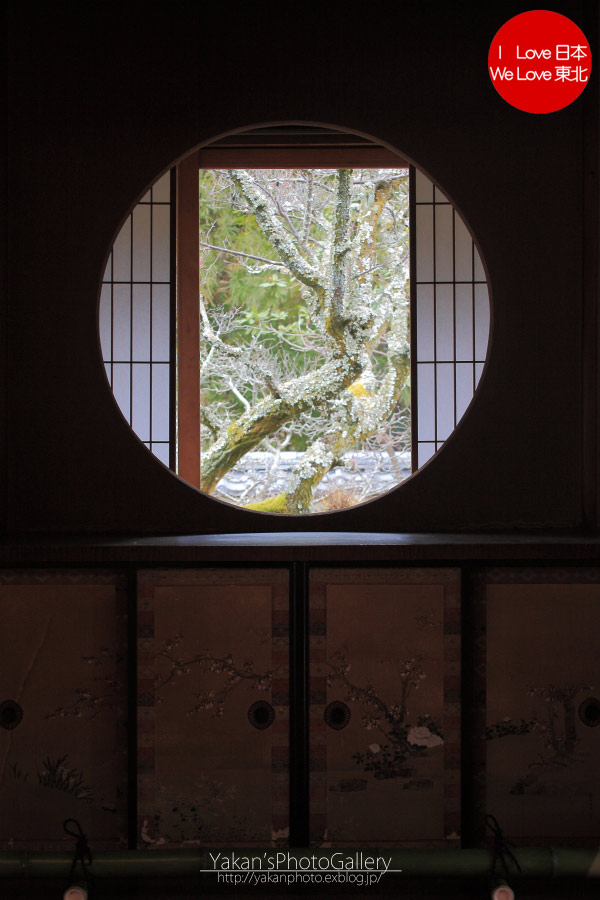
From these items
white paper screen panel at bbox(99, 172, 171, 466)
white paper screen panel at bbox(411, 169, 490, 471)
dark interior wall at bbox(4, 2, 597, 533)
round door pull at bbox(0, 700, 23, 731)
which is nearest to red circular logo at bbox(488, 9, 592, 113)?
dark interior wall at bbox(4, 2, 597, 533)

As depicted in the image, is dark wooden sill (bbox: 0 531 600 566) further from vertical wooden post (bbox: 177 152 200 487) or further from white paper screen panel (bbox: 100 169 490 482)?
vertical wooden post (bbox: 177 152 200 487)

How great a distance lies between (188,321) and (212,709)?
13.2 ft

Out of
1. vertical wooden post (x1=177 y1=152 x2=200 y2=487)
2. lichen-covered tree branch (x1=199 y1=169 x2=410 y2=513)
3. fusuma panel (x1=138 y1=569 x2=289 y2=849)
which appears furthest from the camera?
lichen-covered tree branch (x1=199 y1=169 x2=410 y2=513)

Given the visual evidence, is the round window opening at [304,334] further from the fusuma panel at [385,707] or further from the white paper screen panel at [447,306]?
the fusuma panel at [385,707]

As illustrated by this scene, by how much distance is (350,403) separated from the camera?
27.4 ft

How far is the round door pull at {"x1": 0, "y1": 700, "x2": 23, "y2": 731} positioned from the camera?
7.15 ft

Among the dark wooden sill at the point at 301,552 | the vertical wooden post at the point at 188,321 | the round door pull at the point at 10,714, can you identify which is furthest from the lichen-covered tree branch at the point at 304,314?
the round door pull at the point at 10,714

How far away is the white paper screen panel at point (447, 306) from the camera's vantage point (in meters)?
4.74

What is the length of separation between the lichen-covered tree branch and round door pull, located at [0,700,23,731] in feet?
20.3

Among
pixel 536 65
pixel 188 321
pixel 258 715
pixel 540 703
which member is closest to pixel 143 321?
pixel 188 321

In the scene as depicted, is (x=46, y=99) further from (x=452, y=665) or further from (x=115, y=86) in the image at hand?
(x=452, y=665)

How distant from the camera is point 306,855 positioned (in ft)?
6.81

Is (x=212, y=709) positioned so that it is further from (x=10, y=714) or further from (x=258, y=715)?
(x=10, y=714)

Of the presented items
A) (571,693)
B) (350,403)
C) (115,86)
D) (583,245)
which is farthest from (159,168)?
(350,403)
